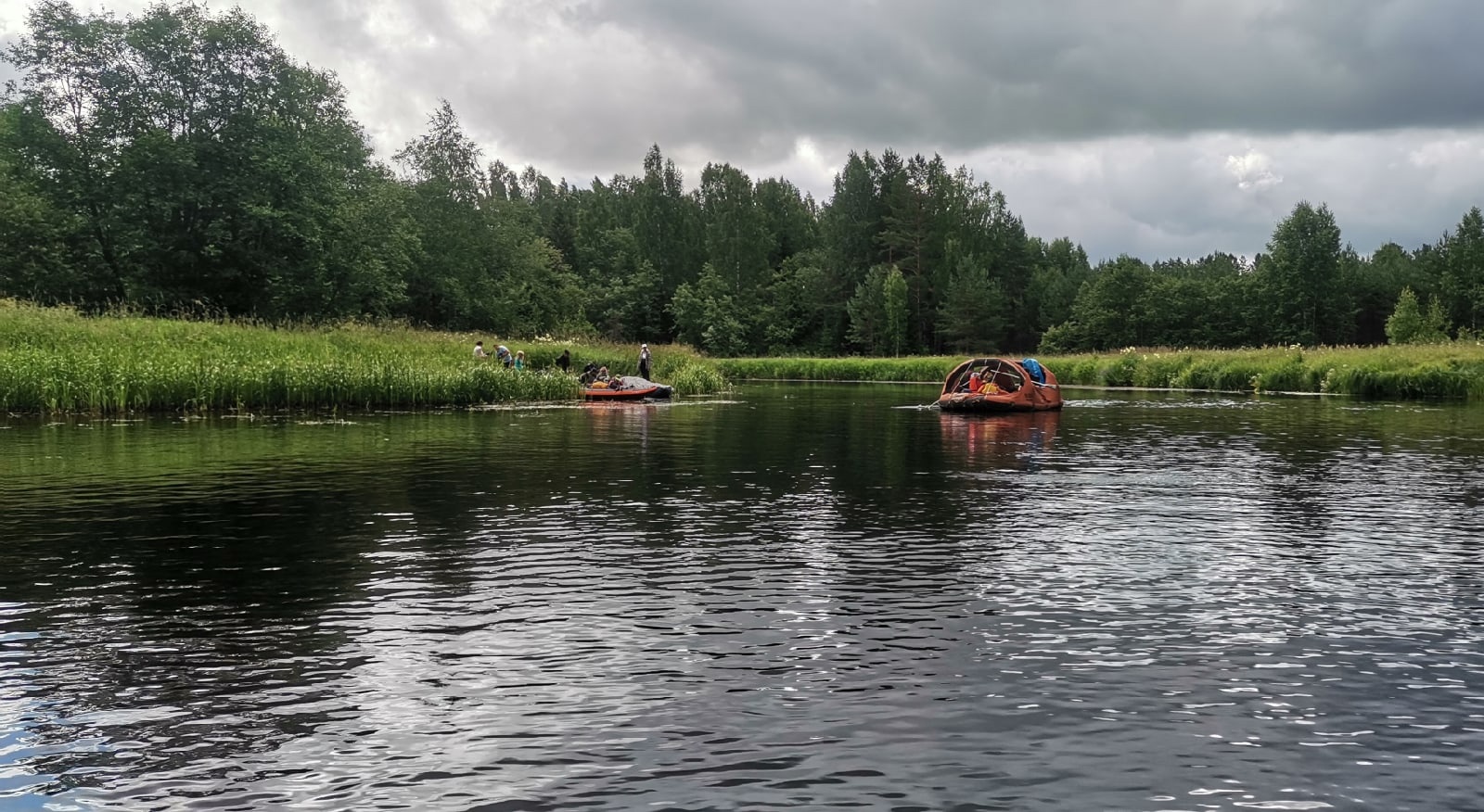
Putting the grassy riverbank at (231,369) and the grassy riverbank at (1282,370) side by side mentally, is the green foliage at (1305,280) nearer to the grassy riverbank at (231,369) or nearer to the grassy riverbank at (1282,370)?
the grassy riverbank at (1282,370)

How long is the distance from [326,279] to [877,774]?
6824cm

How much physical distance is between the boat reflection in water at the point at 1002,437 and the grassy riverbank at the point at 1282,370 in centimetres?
2484

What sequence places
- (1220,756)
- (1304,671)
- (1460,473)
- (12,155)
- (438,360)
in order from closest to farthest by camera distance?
(1220,756)
(1304,671)
(1460,473)
(438,360)
(12,155)

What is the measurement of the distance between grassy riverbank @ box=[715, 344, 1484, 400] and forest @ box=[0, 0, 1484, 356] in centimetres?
1760

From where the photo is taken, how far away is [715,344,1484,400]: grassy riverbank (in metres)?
53.7

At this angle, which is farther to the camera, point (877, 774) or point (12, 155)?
point (12, 155)

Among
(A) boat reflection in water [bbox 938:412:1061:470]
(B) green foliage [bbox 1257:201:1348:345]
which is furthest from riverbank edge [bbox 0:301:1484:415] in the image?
(B) green foliage [bbox 1257:201:1348:345]

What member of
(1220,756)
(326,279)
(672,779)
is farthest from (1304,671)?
(326,279)

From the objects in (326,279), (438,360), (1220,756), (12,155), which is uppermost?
(12,155)

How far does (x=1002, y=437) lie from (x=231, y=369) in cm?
2484

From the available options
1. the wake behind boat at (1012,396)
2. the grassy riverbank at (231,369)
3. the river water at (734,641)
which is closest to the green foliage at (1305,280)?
the wake behind boat at (1012,396)

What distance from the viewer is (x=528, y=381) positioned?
153 ft

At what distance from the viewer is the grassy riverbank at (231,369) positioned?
3177 cm

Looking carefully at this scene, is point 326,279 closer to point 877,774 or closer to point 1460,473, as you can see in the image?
point 1460,473
